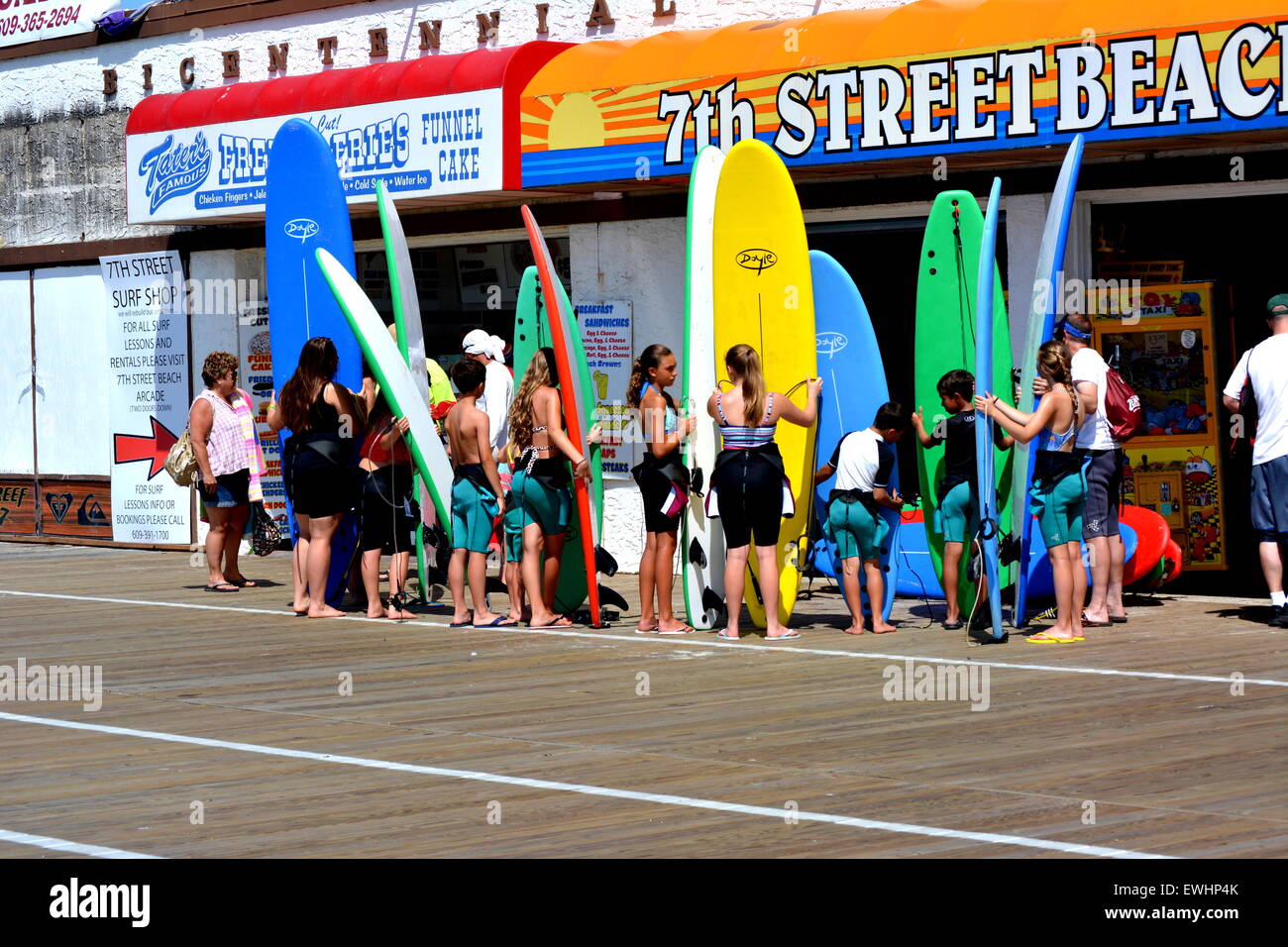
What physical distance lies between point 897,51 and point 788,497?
11.4 feet

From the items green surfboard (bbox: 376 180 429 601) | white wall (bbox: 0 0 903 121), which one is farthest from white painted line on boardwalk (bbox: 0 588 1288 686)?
white wall (bbox: 0 0 903 121)

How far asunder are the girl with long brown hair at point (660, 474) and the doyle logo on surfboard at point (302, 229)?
3.40m

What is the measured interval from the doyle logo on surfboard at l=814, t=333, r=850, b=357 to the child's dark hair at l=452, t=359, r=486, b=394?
2.45 meters

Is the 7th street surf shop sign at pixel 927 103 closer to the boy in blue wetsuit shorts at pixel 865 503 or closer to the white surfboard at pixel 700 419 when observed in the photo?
the white surfboard at pixel 700 419

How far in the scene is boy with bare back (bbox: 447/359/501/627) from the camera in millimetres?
11148

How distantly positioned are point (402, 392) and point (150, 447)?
6785 mm

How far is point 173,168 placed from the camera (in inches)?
664

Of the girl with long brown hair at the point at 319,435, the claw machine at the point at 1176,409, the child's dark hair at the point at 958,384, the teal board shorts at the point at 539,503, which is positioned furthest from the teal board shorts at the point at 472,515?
the claw machine at the point at 1176,409

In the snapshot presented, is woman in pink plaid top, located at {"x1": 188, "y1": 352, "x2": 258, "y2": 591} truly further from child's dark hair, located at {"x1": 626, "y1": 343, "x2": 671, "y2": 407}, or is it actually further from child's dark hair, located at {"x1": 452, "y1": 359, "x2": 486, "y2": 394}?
child's dark hair, located at {"x1": 626, "y1": 343, "x2": 671, "y2": 407}

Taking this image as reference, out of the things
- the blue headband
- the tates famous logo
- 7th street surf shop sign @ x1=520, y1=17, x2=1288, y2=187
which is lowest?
the blue headband

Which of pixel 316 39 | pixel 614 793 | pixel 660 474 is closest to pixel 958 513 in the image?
pixel 660 474

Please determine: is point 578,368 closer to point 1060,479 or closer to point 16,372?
point 1060,479
